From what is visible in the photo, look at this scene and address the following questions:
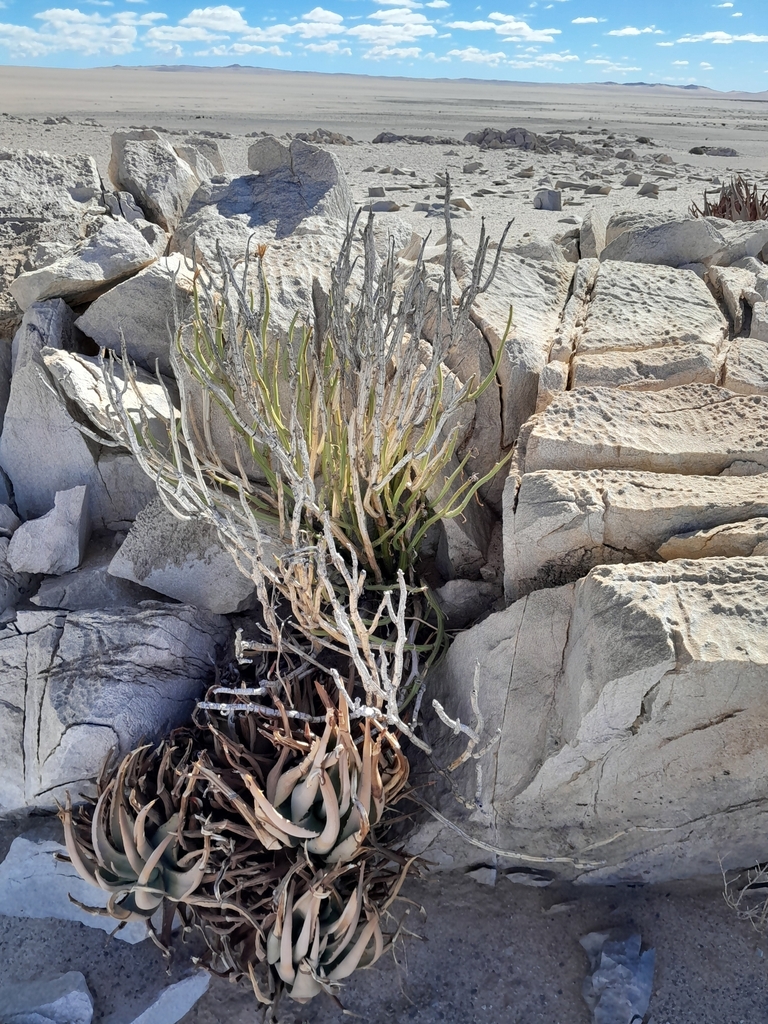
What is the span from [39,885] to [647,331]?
9.18 ft

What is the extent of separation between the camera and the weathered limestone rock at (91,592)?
285 centimetres

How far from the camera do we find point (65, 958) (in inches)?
91.5

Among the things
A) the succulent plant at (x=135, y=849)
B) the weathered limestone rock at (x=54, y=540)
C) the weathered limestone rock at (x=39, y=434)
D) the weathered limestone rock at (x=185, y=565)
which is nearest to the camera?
the succulent plant at (x=135, y=849)

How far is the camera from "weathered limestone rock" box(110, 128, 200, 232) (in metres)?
4.25

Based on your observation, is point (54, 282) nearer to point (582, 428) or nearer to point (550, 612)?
point (582, 428)

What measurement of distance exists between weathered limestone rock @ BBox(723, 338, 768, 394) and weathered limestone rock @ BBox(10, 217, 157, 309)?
2403 mm

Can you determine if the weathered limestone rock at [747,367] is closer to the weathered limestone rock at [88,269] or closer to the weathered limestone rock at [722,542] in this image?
the weathered limestone rock at [722,542]

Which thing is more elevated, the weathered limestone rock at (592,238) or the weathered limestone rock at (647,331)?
the weathered limestone rock at (592,238)

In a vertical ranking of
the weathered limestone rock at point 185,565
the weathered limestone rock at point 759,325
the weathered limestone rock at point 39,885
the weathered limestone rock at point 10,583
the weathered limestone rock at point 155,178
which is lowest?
the weathered limestone rock at point 39,885

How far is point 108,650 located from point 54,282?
164cm

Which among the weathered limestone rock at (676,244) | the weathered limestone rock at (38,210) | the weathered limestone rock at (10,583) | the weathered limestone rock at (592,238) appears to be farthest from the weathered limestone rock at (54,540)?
the weathered limestone rock at (592,238)

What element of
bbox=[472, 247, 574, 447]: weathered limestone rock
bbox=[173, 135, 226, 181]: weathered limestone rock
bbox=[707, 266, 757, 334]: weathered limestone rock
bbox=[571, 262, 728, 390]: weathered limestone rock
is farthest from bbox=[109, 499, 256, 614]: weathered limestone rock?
bbox=[173, 135, 226, 181]: weathered limestone rock

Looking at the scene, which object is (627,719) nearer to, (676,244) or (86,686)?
(86,686)

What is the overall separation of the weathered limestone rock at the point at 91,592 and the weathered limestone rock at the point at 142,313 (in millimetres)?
925
